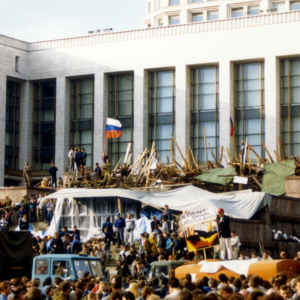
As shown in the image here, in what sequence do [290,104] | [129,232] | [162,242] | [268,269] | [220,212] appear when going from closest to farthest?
[268,269]
[220,212]
[162,242]
[129,232]
[290,104]

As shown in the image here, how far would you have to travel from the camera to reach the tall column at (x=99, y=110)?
57.8 m

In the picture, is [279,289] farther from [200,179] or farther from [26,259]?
[200,179]

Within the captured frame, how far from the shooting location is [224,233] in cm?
2444

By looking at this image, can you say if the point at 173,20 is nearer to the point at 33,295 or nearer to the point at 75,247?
the point at 75,247

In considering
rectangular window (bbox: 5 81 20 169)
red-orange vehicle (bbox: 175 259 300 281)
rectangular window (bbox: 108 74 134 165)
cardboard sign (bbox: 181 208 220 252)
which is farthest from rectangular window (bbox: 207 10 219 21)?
red-orange vehicle (bbox: 175 259 300 281)

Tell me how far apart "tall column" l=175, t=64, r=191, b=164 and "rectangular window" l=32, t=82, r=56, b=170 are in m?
11.6

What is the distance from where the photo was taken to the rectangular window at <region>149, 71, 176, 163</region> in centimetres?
5662

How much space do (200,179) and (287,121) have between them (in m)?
18.2

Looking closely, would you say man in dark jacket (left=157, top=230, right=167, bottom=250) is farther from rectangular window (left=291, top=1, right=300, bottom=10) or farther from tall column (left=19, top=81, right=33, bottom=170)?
rectangular window (left=291, top=1, right=300, bottom=10)

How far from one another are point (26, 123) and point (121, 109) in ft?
28.0

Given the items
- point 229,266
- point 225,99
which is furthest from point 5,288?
point 225,99

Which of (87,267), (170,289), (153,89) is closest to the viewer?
(170,289)

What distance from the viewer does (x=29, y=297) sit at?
473 inches

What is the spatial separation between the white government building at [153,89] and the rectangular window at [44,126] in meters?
0.08
